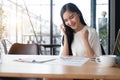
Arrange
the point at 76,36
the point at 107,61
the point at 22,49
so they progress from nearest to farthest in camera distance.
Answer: the point at 107,61
the point at 76,36
the point at 22,49

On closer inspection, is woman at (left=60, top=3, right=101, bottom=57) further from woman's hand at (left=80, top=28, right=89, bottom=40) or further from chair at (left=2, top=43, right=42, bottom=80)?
chair at (left=2, top=43, right=42, bottom=80)

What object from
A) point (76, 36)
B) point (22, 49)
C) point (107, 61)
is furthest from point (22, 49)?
point (107, 61)

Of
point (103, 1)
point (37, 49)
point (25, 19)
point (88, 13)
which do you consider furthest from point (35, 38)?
point (37, 49)

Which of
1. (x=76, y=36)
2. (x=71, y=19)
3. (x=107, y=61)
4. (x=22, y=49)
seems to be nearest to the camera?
(x=107, y=61)

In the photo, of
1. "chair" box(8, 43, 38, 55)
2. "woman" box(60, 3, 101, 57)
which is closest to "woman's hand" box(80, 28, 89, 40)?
"woman" box(60, 3, 101, 57)

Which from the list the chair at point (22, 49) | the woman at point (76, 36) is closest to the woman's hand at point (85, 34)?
the woman at point (76, 36)

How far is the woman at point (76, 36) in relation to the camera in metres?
1.99

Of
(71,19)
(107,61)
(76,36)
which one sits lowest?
(107,61)

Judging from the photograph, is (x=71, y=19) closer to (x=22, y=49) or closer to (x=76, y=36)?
(x=76, y=36)

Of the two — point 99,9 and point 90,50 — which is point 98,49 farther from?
point 99,9

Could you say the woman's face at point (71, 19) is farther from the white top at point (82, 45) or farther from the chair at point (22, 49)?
the chair at point (22, 49)

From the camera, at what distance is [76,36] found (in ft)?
6.88

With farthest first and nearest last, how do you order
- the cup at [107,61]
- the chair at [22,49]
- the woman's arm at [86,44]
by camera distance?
the chair at [22,49] < the woman's arm at [86,44] < the cup at [107,61]

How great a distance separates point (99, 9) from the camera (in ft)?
18.9
